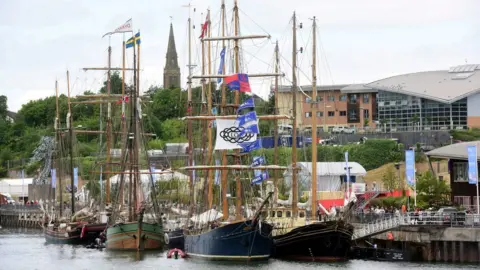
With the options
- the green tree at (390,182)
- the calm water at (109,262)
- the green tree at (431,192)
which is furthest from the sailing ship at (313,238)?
the green tree at (390,182)

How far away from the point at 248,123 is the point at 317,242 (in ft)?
30.8

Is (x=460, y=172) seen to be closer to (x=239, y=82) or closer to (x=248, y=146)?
(x=248, y=146)

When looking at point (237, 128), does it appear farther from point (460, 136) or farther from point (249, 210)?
point (460, 136)

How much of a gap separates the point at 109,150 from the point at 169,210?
350 inches

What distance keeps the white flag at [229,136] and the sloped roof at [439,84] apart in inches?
3473

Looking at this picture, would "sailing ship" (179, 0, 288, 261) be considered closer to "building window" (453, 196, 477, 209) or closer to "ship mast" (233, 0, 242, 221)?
"ship mast" (233, 0, 242, 221)

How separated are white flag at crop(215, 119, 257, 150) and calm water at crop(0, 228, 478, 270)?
332 inches

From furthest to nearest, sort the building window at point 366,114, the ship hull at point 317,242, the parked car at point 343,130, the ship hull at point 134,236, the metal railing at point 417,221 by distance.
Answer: the building window at point 366,114 → the parked car at point 343,130 → the ship hull at point 134,236 → the metal railing at point 417,221 → the ship hull at point 317,242

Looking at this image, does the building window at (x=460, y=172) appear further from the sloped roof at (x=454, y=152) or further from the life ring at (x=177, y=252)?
the life ring at (x=177, y=252)

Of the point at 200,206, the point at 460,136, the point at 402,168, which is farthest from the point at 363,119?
the point at 200,206

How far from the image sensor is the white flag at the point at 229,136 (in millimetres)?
89125

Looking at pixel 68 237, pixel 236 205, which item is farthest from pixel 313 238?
pixel 68 237

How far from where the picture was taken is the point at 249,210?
9244cm

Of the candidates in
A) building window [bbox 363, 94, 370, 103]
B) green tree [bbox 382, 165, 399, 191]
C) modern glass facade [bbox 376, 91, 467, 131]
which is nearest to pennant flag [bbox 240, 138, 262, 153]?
green tree [bbox 382, 165, 399, 191]
